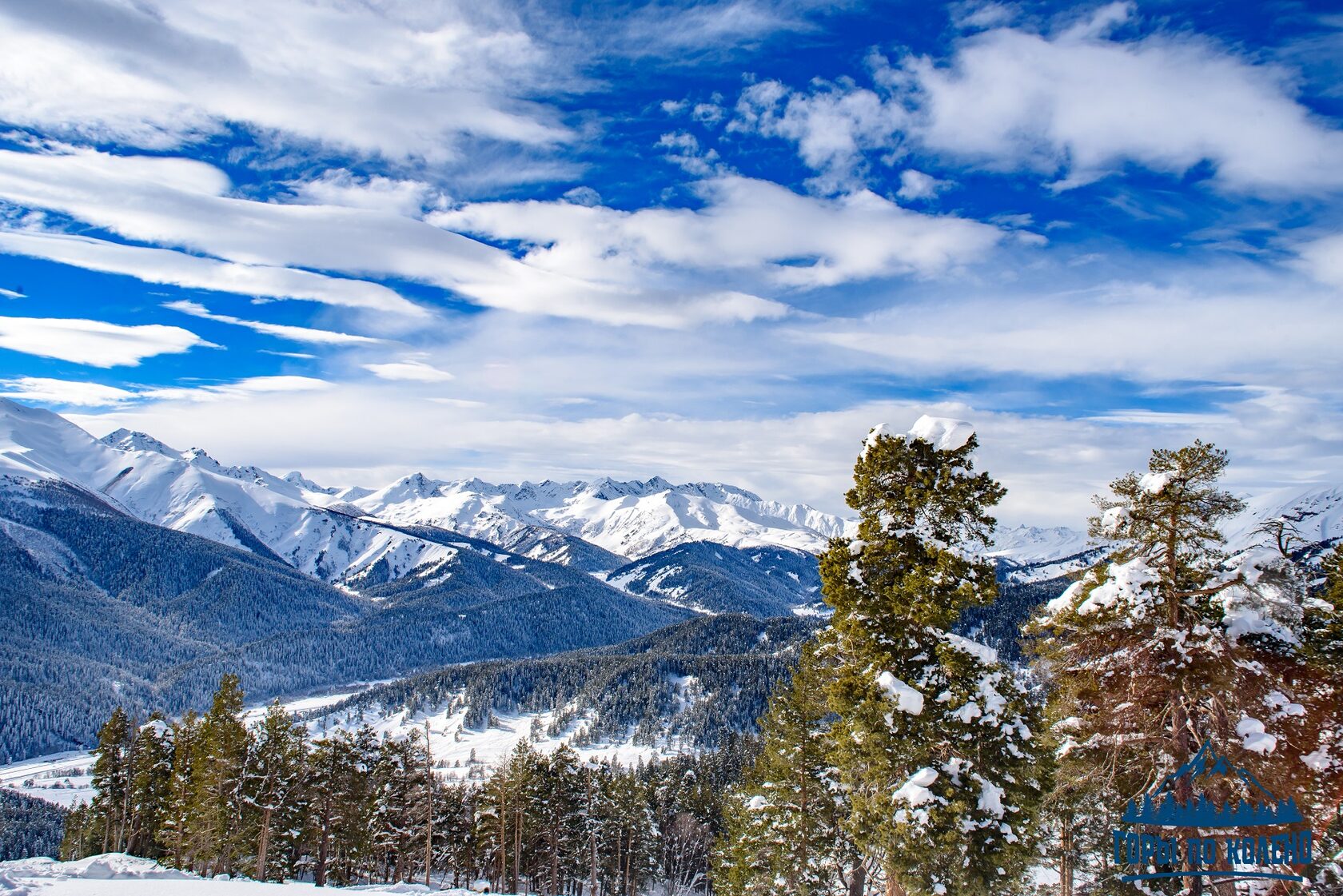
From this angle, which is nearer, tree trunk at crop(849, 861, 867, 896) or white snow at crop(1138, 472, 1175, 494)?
white snow at crop(1138, 472, 1175, 494)

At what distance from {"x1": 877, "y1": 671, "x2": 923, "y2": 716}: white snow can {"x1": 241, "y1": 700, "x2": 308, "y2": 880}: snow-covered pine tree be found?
37276 mm

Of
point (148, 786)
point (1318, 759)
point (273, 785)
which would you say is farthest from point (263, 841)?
point (1318, 759)

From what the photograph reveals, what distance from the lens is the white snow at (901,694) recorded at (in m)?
15.9

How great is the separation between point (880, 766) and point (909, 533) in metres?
5.32

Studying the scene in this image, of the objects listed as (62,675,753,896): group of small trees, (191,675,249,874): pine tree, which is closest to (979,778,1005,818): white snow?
(62,675,753,896): group of small trees

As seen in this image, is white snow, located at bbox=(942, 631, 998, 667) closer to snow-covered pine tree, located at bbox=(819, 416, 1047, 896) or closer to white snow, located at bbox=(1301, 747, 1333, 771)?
snow-covered pine tree, located at bbox=(819, 416, 1047, 896)

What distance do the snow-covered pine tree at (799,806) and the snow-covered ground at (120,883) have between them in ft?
34.2

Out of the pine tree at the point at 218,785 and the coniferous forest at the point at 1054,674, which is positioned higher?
the coniferous forest at the point at 1054,674

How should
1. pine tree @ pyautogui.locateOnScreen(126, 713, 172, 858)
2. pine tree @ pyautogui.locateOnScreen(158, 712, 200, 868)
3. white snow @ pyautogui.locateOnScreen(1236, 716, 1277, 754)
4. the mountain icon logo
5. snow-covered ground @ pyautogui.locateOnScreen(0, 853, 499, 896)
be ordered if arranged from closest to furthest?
1. white snow @ pyautogui.locateOnScreen(1236, 716, 1277, 754)
2. the mountain icon logo
3. snow-covered ground @ pyautogui.locateOnScreen(0, 853, 499, 896)
4. pine tree @ pyautogui.locateOnScreen(158, 712, 200, 868)
5. pine tree @ pyautogui.locateOnScreen(126, 713, 172, 858)

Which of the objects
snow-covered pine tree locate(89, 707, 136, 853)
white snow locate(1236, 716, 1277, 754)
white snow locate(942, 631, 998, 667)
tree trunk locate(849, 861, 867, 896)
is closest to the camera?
white snow locate(1236, 716, 1277, 754)

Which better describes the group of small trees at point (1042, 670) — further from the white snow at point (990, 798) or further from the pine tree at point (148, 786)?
the pine tree at point (148, 786)

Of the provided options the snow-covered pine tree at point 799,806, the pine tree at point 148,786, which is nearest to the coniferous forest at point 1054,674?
the snow-covered pine tree at point 799,806

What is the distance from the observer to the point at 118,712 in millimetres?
53281

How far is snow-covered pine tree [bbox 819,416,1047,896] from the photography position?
52.8 feet
